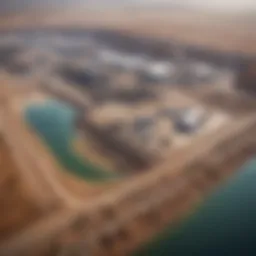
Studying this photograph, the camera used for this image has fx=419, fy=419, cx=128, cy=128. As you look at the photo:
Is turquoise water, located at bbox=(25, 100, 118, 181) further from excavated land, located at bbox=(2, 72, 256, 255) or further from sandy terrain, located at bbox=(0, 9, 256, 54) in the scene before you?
sandy terrain, located at bbox=(0, 9, 256, 54)

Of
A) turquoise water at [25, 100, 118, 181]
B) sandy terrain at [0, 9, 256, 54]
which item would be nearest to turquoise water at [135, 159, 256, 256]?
turquoise water at [25, 100, 118, 181]

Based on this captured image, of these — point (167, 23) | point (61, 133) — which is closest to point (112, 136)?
point (61, 133)

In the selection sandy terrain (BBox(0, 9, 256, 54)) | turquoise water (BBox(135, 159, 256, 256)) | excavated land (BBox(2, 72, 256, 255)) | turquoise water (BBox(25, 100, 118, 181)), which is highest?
sandy terrain (BBox(0, 9, 256, 54))

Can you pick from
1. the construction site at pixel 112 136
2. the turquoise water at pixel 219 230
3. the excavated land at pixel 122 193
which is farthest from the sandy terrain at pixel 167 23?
the turquoise water at pixel 219 230

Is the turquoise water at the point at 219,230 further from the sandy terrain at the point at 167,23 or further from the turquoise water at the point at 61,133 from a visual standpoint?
the sandy terrain at the point at 167,23

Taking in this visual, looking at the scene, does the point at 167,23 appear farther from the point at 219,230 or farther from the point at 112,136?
the point at 219,230

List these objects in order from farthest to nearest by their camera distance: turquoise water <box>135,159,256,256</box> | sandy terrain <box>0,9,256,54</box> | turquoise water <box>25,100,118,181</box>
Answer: sandy terrain <box>0,9,256,54</box>, turquoise water <box>25,100,118,181</box>, turquoise water <box>135,159,256,256</box>

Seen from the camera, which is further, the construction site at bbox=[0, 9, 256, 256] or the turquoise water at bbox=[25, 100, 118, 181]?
the turquoise water at bbox=[25, 100, 118, 181]
